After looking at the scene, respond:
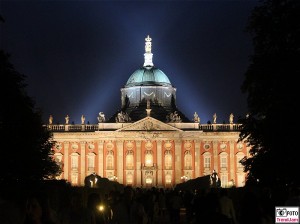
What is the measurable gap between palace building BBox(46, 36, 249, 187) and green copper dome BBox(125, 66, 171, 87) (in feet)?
50.2

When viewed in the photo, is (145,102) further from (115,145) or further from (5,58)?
(5,58)

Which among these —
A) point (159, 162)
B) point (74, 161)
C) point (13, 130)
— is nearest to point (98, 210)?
point (13, 130)

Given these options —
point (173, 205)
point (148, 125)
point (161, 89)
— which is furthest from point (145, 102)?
point (173, 205)

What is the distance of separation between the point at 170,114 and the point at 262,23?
64.5 metres

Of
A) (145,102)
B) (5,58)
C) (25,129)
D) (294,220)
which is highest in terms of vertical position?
(145,102)

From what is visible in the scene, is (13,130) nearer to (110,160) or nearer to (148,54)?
(110,160)

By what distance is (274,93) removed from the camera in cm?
3806

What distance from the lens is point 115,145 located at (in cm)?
9831

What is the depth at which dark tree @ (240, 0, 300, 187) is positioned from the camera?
3584 centimetres

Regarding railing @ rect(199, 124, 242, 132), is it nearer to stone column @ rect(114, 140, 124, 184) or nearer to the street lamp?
the street lamp

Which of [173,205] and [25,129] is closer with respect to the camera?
[173,205]

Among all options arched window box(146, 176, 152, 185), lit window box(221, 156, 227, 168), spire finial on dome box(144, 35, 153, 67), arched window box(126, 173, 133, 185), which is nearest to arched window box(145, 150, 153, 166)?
arched window box(146, 176, 152, 185)

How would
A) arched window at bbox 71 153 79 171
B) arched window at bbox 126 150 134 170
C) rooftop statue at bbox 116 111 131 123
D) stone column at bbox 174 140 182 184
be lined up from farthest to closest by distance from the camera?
rooftop statue at bbox 116 111 131 123, arched window at bbox 71 153 79 171, arched window at bbox 126 150 134 170, stone column at bbox 174 140 182 184

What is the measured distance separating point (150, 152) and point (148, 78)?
1945 cm
